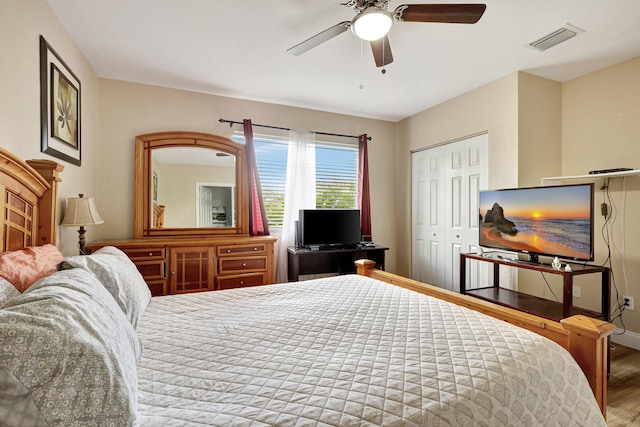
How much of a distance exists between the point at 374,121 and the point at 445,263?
2.19 metres

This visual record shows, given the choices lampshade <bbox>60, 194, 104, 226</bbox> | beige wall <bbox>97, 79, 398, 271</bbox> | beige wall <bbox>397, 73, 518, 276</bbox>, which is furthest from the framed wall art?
beige wall <bbox>397, 73, 518, 276</bbox>

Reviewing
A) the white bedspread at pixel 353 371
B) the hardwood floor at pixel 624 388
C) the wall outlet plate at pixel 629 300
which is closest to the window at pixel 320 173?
the white bedspread at pixel 353 371

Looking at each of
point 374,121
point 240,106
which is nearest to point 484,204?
point 374,121

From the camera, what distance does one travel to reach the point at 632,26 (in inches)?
91.0

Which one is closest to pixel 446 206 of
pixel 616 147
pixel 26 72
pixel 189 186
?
pixel 616 147

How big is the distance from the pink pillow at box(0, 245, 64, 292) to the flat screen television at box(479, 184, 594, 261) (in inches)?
128

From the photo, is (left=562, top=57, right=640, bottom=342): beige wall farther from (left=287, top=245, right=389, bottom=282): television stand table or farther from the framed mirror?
the framed mirror

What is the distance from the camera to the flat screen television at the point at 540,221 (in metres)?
2.38

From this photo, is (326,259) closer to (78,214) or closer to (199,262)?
(199,262)

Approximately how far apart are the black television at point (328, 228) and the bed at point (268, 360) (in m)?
2.05

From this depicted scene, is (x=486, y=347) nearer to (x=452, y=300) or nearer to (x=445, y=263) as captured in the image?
(x=452, y=300)

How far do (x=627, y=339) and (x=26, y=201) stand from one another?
178 inches

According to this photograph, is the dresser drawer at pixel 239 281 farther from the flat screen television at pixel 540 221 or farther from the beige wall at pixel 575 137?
the beige wall at pixel 575 137

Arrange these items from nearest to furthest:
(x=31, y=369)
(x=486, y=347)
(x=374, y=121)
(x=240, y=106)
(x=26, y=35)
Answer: (x=31, y=369) → (x=486, y=347) → (x=26, y=35) → (x=240, y=106) → (x=374, y=121)
